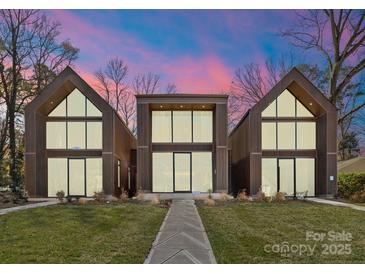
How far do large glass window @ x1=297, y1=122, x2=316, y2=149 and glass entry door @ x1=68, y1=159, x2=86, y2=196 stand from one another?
11.0 meters

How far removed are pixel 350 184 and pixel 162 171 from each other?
9.61 metres

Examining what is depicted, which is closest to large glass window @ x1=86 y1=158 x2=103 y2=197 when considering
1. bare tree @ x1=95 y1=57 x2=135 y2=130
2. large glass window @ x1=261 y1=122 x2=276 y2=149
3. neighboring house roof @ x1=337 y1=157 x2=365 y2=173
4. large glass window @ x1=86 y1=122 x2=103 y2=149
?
large glass window @ x1=86 y1=122 x2=103 y2=149

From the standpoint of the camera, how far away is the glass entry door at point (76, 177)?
1903 cm

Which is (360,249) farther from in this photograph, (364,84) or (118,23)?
(364,84)

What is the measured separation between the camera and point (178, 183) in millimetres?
20406

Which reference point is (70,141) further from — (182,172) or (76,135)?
(182,172)

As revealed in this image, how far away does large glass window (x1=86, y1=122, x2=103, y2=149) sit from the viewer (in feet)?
63.0

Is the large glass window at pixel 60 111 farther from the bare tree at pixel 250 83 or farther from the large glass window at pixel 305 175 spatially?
the bare tree at pixel 250 83

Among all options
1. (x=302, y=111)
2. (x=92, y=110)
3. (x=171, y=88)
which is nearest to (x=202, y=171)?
(x=302, y=111)

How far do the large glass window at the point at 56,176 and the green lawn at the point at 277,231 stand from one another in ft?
28.3

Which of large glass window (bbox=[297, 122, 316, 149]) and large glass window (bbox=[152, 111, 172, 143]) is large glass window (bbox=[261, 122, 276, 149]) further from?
large glass window (bbox=[152, 111, 172, 143])

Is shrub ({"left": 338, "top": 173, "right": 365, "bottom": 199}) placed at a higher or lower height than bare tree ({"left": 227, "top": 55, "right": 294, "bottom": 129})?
lower

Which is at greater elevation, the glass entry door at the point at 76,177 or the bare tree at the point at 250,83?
the bare tree at the point at 250,83

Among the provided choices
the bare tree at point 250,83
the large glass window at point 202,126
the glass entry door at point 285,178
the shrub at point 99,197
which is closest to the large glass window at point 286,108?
the glass entry door at point 285,178
